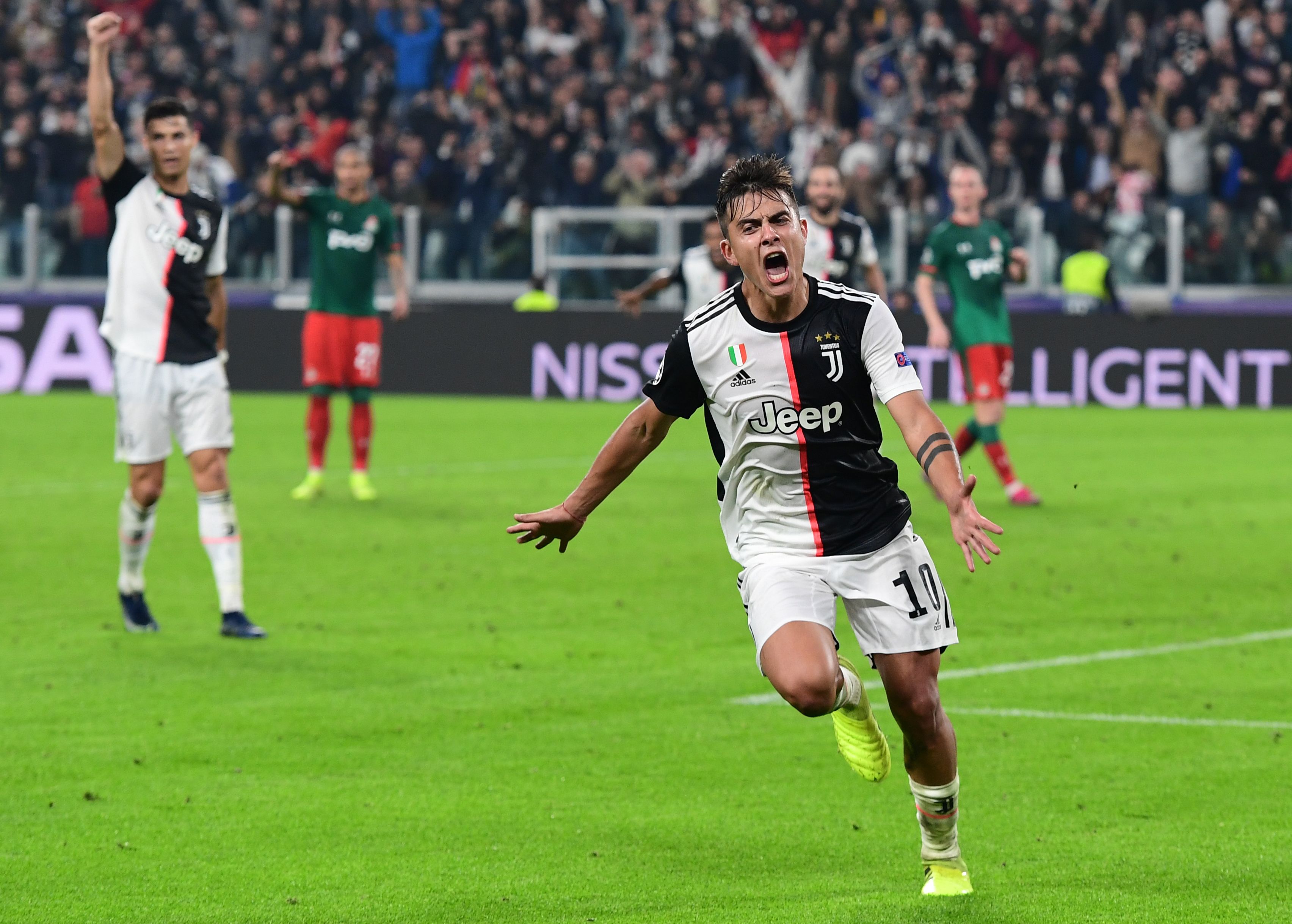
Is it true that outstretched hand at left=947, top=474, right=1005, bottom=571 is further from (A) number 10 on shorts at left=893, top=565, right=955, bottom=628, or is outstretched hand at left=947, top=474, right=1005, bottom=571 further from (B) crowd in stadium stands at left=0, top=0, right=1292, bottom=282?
(B) crowd in stadium stands at left=0, top=0, right=1292, bottom=282

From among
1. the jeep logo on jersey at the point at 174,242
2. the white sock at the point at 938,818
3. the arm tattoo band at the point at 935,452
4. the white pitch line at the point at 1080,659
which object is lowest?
the white pitch line at the point at 1080,659

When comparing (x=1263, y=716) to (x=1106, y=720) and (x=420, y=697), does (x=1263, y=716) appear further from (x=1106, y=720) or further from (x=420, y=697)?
(x=420, y=697)

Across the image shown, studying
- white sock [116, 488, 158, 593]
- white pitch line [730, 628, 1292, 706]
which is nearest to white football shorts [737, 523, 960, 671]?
white pitch line [730, 628, 1292, 706]

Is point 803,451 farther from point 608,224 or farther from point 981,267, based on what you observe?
point 608,224

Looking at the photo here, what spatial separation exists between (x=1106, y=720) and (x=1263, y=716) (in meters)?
0.60

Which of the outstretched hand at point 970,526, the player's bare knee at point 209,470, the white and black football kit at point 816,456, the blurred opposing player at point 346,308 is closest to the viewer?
the outstretched hand at point 970,526

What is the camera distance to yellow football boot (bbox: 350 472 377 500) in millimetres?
14570

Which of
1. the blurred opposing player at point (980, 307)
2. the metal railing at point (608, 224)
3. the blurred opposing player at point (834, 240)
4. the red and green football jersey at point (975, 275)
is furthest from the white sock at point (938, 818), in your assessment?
the metal railing at point (608, 224)

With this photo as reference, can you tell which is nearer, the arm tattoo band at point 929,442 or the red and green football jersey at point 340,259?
the arm tattoo band at point 929,442

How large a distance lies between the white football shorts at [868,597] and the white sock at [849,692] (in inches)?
3.4

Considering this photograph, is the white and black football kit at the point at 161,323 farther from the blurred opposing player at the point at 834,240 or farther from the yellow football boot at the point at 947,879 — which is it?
the blurred opposing player at the point at 834,240

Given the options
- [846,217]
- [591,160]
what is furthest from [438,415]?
[846,217]

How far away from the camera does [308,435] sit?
14680 millimetres

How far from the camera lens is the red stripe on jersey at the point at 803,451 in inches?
205
